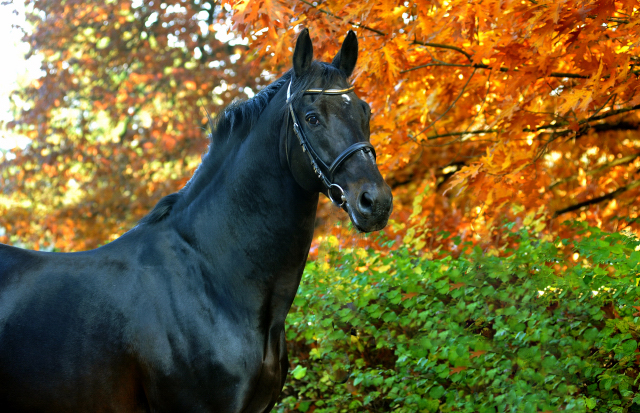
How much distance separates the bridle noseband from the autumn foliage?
382 millimetres

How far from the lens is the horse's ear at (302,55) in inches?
101

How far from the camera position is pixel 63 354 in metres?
2.37

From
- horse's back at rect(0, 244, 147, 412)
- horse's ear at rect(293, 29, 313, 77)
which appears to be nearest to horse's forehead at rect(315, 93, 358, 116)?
horse's ear at rect(293, 29, 313, 77)

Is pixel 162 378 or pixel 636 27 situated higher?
pixel 162 378

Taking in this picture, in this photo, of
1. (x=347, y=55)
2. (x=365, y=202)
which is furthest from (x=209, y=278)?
(x=347, y=55)

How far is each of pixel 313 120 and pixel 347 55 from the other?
1.60 feet

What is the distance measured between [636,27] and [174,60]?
9818 mm

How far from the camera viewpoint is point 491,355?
3.71 meters

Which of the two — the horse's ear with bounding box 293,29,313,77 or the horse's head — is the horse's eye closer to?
the horse's head

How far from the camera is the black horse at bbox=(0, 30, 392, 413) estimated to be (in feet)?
7.75

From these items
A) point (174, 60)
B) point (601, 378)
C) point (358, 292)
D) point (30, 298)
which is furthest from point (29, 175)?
point (601, 378)

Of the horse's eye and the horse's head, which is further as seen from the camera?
the horse's eye

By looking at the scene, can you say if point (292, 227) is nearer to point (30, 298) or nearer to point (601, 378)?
point (30, 298)

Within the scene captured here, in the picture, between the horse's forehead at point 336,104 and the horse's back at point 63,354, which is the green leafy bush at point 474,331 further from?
the horse's back at point 63,354
